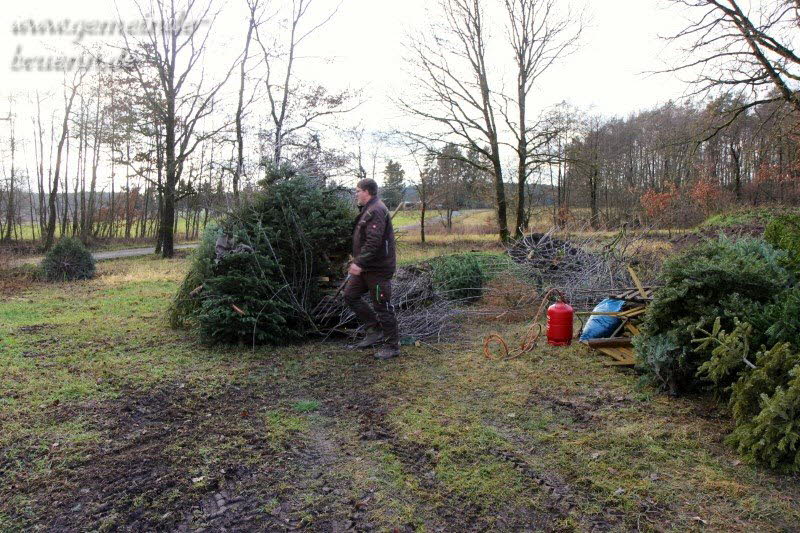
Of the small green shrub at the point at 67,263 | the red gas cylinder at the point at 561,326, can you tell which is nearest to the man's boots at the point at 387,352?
the red gas cylinder at the point at 561,326

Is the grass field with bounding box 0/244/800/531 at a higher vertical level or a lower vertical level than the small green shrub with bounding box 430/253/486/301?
lower

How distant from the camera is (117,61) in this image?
2000cm

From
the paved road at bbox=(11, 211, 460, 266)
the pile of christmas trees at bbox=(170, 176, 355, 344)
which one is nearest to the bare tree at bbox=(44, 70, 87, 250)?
the paved road at bbox=(11, 211, 460, 266)

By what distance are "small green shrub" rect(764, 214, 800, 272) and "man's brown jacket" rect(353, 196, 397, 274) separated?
3859 mm

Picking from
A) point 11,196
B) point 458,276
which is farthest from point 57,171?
point 458,276

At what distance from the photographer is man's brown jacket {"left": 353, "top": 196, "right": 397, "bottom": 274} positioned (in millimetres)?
5859

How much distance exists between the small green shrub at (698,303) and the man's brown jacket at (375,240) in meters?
2.78

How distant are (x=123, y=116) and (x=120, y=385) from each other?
1872 centimetres

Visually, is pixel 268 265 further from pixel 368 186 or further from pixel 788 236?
pixel 788 236

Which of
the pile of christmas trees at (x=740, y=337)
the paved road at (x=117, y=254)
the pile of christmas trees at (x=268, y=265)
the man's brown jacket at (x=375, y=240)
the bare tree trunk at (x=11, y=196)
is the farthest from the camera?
the bare tree trunk at (x=11, y=196)

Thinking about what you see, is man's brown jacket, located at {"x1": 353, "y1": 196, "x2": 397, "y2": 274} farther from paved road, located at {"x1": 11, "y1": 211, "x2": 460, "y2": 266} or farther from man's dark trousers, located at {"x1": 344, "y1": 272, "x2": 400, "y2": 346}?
paved road, located at {"x1": 11, "y1": 211, "x2": 460, "y2": 266}

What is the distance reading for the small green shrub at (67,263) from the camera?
13969mm

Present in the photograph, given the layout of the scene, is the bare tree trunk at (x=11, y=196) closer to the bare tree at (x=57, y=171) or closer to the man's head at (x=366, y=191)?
the bare tree at (x=57, y=171)

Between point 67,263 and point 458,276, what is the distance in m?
11.3
